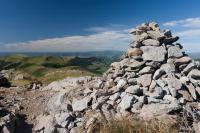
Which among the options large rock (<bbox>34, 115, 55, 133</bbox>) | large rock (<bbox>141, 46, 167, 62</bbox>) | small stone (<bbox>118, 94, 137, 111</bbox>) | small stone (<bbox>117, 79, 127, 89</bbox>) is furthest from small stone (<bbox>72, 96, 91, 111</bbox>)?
large rock (<bbox>141, 46, 167, 62</bbox>)

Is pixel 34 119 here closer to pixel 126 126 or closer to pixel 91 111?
pixel 91 111

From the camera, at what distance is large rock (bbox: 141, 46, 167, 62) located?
71.4 feet

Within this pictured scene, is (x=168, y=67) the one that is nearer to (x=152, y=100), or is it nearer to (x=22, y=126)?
(x=152, y=100)

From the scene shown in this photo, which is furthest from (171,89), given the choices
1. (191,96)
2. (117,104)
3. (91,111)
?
(91,111)

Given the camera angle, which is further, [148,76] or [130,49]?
[130,49]

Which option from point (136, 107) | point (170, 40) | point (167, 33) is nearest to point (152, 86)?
point (136, 107)

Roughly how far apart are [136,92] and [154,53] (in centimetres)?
350

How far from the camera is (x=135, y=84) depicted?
2062cm

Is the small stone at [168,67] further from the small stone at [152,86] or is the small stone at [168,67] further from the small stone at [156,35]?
the small stone at [156,35]

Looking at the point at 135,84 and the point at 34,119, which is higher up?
the point at 135,84

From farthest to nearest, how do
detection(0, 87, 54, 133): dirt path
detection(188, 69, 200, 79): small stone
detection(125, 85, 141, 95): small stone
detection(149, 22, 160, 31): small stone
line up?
detection(149, 22, 160, 31): small stone → detection(0, 87, 54, 133): dirt path → detection(188, 69, 200, 79): small stone → detection(125, 85, 141, 95): small stone

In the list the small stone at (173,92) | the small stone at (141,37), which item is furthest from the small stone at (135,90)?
the small stone at (141,37)

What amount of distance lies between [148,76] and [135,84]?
924 millimetres

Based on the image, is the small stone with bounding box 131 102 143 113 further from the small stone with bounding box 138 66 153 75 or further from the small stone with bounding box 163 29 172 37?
the small stone with bounding box 163 29 172 37
